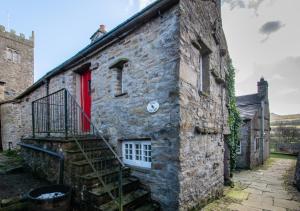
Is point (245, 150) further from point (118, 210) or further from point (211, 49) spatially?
point (118, 210)

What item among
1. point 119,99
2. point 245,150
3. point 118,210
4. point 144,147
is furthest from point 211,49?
point 245,150

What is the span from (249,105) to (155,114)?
1425 centimetres

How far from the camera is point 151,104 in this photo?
4.79m

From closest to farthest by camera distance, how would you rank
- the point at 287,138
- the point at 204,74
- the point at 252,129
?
the point at 204,74
the point at 252,129
the point at 287,138

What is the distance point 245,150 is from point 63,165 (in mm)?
11771

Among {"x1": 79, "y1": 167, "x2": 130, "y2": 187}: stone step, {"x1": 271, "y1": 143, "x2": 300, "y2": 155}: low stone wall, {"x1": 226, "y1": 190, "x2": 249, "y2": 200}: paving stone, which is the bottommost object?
{"x1": 271, "y1": 143, "x2": 300, "y2": 155}: low stone wall

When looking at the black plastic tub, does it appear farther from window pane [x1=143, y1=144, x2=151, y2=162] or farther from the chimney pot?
the chimney pot

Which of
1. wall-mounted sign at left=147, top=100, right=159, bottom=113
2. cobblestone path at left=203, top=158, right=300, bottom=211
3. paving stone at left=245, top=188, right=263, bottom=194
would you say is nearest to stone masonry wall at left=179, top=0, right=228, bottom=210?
cobblestone path at left=203, top=158, right=300, bottom=211

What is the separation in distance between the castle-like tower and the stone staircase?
68.1 ft

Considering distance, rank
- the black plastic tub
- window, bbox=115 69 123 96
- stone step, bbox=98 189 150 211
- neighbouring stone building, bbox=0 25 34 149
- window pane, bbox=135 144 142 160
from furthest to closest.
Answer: neighbouring stone building, bbox=0 25 34 149, window, bbox=115 69 123 96, window pane, bbox=135 144 142 160, stone step, bbox=98 189 150 211, the black plastic tub

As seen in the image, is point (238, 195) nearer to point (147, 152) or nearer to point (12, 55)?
point (147, 152)

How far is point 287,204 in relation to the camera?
232 inches

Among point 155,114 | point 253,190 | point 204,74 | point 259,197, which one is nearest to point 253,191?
point 253,190

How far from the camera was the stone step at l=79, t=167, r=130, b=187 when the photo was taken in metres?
4.23
